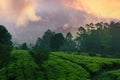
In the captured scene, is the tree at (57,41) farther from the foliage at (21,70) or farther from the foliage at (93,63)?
the foliage at (21,70)

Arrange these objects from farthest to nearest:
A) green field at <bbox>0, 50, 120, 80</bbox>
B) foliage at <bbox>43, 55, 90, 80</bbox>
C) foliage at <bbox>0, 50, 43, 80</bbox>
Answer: foliage at <bbox>43, 55, 90, 80</bbox> → green field at <bbox>0, 50, 120, 80</bbox> → foliage at <bbox>0, 50, 43, 80</bbox>

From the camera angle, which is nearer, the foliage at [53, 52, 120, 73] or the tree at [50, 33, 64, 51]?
the foliage at [53, 52, 120, 73]

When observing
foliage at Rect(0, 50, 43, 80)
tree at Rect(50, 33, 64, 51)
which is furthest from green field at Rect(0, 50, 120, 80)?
tree at Rect(50, 33, 64, 51)

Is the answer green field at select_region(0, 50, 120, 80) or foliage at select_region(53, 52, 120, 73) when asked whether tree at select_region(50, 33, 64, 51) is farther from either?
green field at select_region(0, 50, 120, 80)

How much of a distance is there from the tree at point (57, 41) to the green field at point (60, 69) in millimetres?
46298

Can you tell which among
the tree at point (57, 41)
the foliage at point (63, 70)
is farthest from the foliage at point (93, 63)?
the tree at point (57, 41)

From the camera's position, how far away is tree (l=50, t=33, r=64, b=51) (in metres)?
178

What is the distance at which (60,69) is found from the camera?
362ft

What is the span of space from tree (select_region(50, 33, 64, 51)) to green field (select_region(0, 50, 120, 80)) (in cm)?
4630

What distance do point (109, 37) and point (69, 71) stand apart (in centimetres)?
8983

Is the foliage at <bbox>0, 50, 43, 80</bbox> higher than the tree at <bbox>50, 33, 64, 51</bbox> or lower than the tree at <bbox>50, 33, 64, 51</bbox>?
lower

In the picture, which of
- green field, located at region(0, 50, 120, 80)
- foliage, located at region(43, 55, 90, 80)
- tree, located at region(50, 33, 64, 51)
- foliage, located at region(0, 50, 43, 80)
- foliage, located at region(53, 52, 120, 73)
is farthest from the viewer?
tree, located at region(50, 33, 64, 51)

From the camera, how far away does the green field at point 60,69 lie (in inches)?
4040

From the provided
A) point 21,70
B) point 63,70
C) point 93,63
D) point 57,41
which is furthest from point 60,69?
point 57,41
